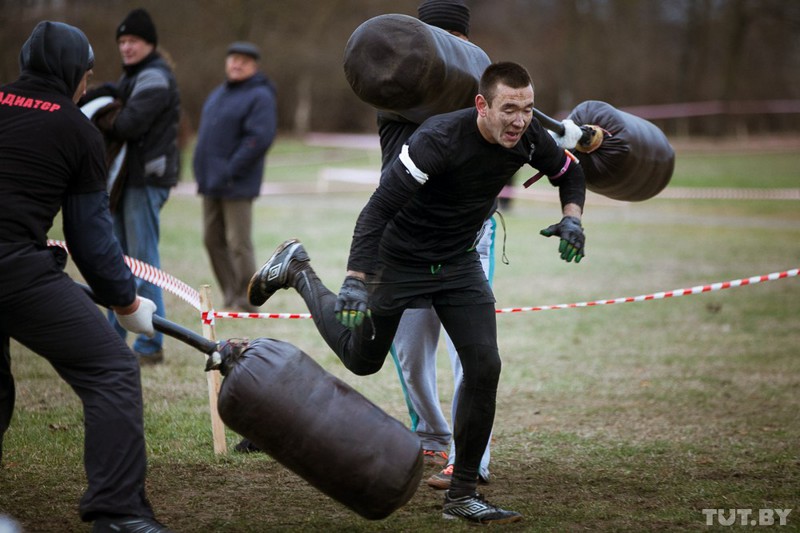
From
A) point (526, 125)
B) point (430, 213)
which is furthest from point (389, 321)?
point (526, 125)

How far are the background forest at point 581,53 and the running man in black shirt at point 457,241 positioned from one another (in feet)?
97.6

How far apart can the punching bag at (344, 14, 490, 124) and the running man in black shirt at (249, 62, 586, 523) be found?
0.20 meters

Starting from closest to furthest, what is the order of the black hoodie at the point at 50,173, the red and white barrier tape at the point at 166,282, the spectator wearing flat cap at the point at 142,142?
1. the black hoodie at the point at 50,173
2. the red and white barrier tape at the point at 166,282
3. the spectator wearing flat cap at the point at 142,142

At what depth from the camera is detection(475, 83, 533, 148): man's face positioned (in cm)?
413

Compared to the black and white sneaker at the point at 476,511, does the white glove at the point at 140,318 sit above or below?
above

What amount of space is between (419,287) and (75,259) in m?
1.61

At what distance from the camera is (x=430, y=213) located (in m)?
4.42

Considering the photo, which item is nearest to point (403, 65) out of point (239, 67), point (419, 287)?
point (419, 287)

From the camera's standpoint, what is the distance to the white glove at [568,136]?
16.8 ft

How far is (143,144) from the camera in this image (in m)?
7.44

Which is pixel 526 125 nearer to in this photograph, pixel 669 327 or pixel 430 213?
pixel 430 213

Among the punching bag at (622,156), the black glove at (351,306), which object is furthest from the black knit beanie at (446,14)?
the black glove at (351,306)

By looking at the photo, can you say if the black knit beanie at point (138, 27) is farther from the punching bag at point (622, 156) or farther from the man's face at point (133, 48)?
the punching bag at point (622, 156)

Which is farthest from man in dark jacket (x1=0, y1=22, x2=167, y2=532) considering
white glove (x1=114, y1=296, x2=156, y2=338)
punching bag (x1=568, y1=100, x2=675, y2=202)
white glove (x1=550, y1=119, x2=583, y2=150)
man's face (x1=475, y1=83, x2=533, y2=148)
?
punching bag (x1=568, y1=100, x2=675, y2=202)
